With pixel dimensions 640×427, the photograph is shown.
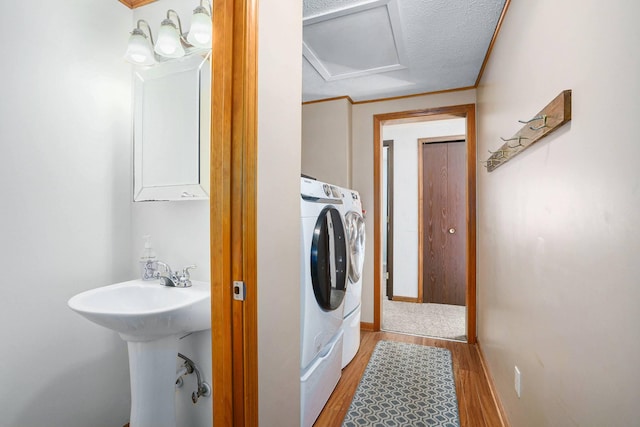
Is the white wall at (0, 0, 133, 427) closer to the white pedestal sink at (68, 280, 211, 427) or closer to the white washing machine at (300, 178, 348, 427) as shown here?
the white pedestal sink at (68, 280, 211, 427)

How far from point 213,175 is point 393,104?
254 cm

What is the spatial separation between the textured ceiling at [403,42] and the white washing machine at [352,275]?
1.01 meters

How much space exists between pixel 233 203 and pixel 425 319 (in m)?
3.09

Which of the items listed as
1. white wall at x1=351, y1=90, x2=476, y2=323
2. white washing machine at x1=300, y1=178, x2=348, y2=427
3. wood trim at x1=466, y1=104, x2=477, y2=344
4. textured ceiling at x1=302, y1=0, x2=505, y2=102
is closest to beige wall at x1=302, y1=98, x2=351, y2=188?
white wall at x1=351, y1=90, x2=476, y2=323

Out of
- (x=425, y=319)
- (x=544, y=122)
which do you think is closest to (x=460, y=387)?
(x=425, y=319)

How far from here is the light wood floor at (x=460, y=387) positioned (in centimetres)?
173

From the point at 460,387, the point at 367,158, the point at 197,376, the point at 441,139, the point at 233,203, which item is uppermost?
the point at 441,139

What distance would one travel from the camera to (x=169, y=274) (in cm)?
142

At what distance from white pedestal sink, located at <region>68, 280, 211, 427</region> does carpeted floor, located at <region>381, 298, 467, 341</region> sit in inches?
89.6

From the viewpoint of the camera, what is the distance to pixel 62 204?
142cm

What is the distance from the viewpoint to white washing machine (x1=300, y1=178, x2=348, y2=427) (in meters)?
1.51

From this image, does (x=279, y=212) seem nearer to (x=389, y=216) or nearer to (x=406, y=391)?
(x=406, y=391)

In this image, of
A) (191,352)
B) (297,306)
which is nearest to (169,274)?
(191,352)

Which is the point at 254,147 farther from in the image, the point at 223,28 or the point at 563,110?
the point at 563,110
